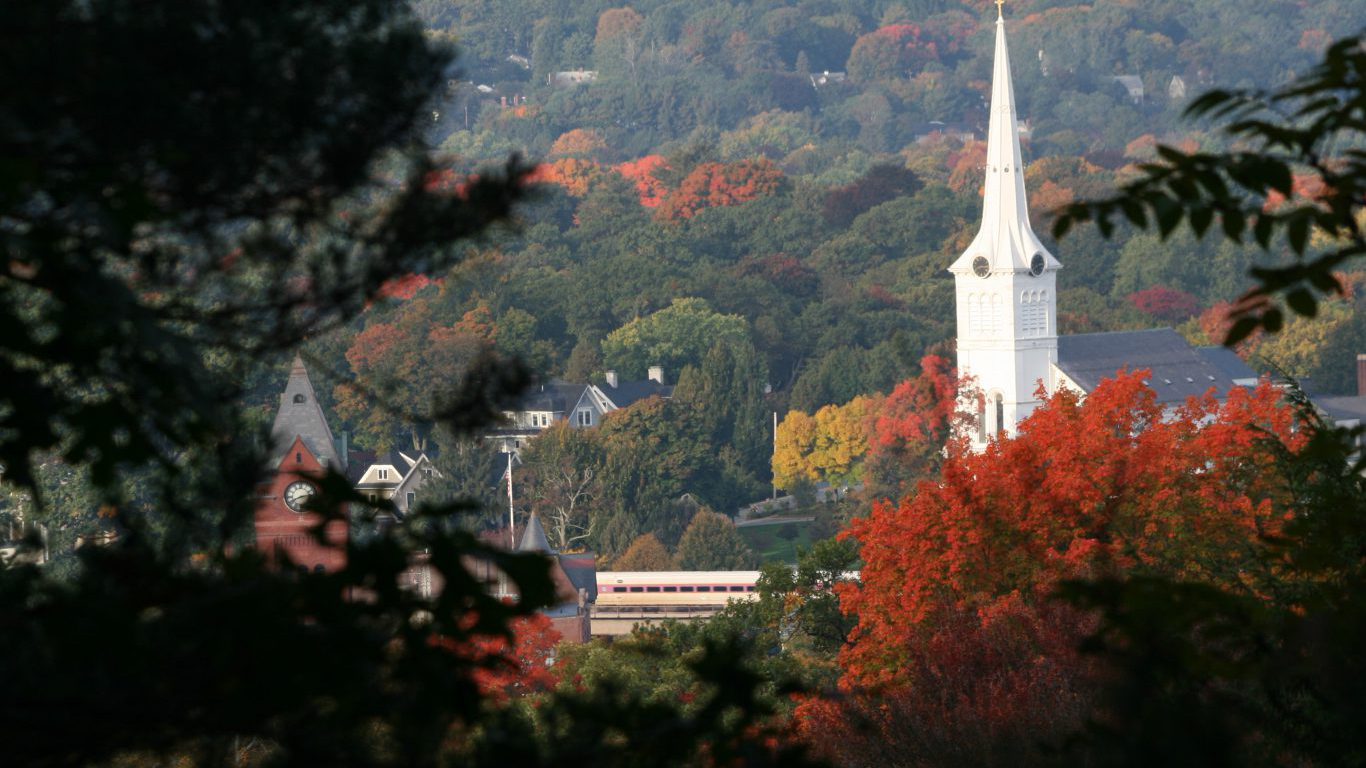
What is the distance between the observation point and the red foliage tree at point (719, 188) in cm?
11406

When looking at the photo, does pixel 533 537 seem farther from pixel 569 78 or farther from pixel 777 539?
pixel 569 78

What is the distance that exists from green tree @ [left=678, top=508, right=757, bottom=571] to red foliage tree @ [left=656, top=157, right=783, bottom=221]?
53990 mm

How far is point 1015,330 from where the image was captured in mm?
75125

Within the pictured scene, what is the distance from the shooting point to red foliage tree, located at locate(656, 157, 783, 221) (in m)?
114

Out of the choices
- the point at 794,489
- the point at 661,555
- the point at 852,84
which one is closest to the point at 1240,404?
the point at 661,555

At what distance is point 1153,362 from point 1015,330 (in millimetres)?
5304

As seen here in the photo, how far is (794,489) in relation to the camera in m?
72.7

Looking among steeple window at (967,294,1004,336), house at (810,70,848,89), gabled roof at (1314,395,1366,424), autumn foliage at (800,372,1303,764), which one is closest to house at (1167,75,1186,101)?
house at (810,70,848,89)

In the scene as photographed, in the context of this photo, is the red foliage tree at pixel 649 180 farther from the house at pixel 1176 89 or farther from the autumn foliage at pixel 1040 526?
the autumn foliage at pixel 1040 526

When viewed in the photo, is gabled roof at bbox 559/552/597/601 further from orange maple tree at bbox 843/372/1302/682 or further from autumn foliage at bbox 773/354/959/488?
orange maple tree at bbox 843/372/1302/682

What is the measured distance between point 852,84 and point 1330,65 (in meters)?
186

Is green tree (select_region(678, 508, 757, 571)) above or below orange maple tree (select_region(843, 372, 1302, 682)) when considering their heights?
below

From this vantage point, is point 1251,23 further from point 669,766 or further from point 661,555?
point 669,766

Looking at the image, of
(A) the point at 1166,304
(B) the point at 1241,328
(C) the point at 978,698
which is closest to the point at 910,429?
(A) the point at 1166,304
